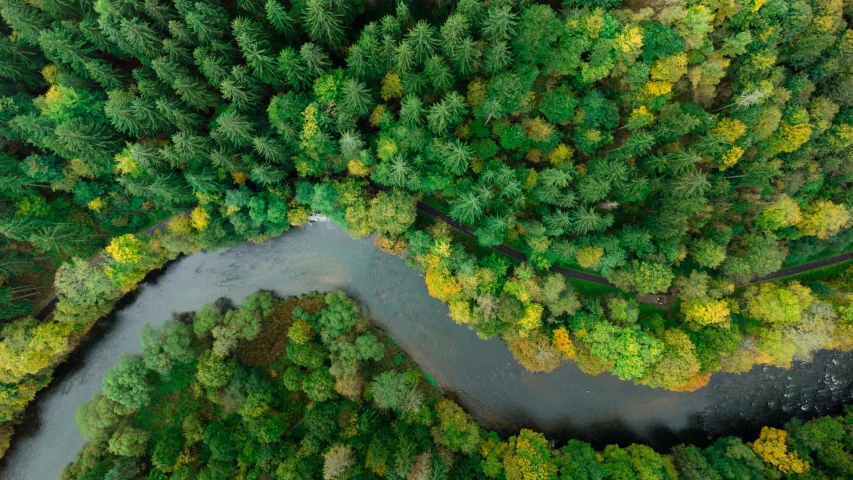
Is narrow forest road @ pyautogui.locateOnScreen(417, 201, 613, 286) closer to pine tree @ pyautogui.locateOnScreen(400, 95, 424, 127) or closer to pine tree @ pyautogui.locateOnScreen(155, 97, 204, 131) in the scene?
pine tree @ pyautogui.locateOnScreen(400, 95, 424, 127)

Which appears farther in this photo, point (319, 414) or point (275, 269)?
point (275, 269)

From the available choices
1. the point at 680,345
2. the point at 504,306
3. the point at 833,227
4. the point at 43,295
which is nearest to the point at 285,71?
the point at 504,306

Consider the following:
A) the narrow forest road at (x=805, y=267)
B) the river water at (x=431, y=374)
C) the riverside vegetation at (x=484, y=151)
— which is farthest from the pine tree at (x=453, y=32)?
the narrow forest road at (x=805, y=267)

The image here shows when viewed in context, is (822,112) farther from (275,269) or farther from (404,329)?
(275,269)

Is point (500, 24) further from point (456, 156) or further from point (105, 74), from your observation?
point (105, 74)

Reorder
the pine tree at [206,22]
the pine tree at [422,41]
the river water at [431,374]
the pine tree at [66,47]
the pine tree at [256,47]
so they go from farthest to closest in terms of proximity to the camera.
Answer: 1. the river water at [431,374]
2. the pine tree at [66,47]
3. the pine tree at [256,47]
4. the pine tree at [206,22]
5. the pine tree at [422,41]

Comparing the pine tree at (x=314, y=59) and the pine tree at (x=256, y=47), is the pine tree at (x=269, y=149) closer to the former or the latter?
the pine tree at (x=256, y=47)
